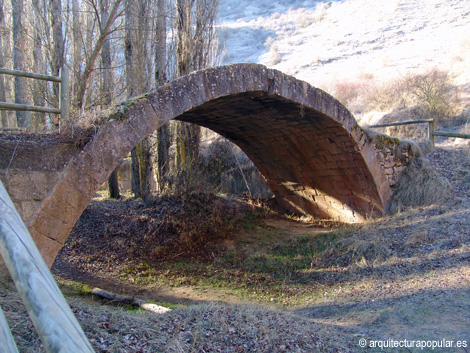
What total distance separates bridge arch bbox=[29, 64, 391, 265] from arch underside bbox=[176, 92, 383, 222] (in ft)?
0.08

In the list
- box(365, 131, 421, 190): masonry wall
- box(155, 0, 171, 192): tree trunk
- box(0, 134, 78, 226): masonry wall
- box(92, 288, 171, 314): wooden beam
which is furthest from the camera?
box(155, 0, 171, 192): tree trunk

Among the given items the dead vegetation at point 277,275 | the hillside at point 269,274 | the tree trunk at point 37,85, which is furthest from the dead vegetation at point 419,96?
the tree trunk at point 37,85

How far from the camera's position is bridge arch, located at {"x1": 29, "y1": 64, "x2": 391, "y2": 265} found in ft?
14.1

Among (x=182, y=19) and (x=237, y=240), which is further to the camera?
(x=182, y=19)

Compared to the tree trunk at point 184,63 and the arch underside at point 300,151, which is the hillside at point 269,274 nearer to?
the arch underside at point 300,151

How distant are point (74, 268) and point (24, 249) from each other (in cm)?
700

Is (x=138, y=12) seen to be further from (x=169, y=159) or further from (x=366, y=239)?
(x=366, y=239)

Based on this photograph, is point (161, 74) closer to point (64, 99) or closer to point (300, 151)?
point (300, 151)

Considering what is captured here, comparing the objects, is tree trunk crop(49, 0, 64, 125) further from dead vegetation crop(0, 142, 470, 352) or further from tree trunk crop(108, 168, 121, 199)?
tree trunk crop(108, 168, 121, 199)

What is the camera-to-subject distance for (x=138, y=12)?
10.2 metres

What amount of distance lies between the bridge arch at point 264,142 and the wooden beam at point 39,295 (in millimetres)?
3109

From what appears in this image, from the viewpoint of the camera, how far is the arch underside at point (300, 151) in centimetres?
727

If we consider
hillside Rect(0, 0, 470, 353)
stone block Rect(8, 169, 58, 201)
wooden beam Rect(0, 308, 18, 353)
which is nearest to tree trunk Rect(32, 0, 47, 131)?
hillside Rect(0, 0, 470, 353)

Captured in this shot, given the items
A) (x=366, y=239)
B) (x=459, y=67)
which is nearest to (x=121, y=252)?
(x=366, y=239)
